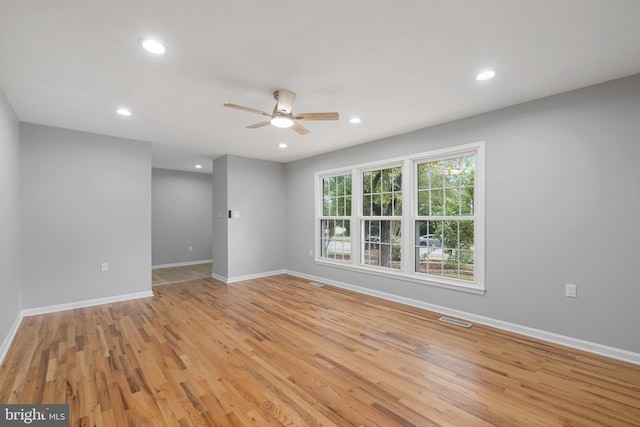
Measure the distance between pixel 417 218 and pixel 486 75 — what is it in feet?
6.79

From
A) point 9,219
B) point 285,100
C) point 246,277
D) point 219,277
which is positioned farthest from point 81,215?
point 285,100

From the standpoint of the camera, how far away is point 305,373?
7.79 feet

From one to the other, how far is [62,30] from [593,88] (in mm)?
4402

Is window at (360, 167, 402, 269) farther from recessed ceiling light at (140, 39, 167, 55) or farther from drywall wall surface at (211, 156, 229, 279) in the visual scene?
recessed ceiling light at (140, 39, 167, 55)

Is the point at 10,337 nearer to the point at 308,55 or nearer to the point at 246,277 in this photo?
the point at 246,277

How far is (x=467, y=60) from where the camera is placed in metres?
2.29

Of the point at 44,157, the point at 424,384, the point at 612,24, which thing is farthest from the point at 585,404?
the point at 44,157

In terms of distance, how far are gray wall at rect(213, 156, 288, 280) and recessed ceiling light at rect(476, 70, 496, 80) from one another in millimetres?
4475

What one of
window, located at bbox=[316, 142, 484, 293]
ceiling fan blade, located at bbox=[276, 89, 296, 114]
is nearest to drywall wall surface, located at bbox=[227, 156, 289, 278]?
window, located at bbox=[316, 142, 484, 293]

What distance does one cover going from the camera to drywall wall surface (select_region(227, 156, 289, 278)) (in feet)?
18.8

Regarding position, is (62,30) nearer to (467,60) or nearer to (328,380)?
(467,60)

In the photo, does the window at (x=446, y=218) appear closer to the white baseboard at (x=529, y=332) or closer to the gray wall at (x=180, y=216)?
the white baseboard at (x=529, y=332)

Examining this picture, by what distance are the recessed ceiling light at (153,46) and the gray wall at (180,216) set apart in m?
5.86

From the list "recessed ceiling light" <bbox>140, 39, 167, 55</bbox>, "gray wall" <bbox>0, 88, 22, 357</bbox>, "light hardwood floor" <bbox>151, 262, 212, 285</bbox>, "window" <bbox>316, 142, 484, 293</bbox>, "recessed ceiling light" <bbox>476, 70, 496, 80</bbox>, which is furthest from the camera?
"light hardwood floor" <bbox>151, 262, 212, 285</bbox>
